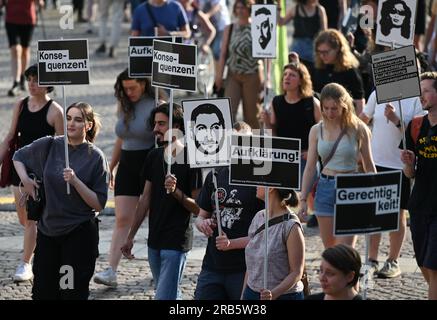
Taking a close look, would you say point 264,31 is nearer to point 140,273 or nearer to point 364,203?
point 140,273

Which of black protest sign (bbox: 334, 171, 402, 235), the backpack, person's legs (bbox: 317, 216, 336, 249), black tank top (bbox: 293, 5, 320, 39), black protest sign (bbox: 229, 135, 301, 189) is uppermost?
black tank top (bbox: 293, 5, 320, 39)

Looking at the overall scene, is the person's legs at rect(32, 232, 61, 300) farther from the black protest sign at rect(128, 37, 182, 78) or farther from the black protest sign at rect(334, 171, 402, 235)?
the black protest sign at rect(334, 171, 402, 235)

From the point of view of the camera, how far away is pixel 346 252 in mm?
6281

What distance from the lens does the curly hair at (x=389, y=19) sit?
1005cm

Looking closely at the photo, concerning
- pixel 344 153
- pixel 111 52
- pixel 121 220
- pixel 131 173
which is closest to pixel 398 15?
pixel 344 153

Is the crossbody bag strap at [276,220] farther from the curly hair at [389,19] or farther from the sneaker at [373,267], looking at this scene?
the curly hair at [389,19]

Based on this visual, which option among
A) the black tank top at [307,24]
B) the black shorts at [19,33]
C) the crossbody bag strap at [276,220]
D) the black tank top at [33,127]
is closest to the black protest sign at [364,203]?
the crossbody bag strap at [276,220]

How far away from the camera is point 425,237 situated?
27.2ft

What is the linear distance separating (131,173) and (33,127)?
872 millimetres

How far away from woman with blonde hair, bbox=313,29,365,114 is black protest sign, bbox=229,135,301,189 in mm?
4350

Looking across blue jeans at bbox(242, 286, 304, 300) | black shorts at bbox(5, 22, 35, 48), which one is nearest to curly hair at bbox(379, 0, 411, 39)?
blue jeans at bbox(242, 286, 304, 300)

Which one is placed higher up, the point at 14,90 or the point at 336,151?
the point at 14,90

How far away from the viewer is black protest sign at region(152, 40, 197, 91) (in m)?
9.13

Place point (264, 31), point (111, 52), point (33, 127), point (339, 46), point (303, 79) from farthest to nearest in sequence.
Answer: point (111, 52), point (264, 31), point (339, 46), point (303, 79), point (33, 127)
